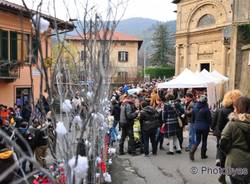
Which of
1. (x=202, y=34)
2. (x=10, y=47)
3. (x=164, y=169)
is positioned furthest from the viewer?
(x=202, y=34)

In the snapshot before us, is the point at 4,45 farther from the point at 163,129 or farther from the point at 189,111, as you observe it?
the point at 189,111

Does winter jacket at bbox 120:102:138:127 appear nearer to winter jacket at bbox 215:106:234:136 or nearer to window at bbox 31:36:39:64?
winter jacket at bbox 215:106:234:136

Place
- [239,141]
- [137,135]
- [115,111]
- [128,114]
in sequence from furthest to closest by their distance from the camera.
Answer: [115,111], [137,135], [128,114], [239,141]

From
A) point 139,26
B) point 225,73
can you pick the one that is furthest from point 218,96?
point 139,26

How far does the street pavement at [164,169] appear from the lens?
7691 mm

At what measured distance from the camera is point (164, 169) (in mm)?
8562

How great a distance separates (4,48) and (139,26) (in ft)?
416

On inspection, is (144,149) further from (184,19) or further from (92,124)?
(184,19)

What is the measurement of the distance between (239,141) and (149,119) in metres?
5.11

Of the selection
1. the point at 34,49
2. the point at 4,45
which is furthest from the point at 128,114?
the point at 4,45

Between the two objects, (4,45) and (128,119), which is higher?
(4,45)

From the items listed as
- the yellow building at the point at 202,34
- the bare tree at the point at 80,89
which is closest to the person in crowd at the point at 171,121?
the bare tree at the point at 80,89

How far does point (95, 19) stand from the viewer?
4.68m

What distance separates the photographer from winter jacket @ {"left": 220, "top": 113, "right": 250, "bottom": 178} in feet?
15.6
